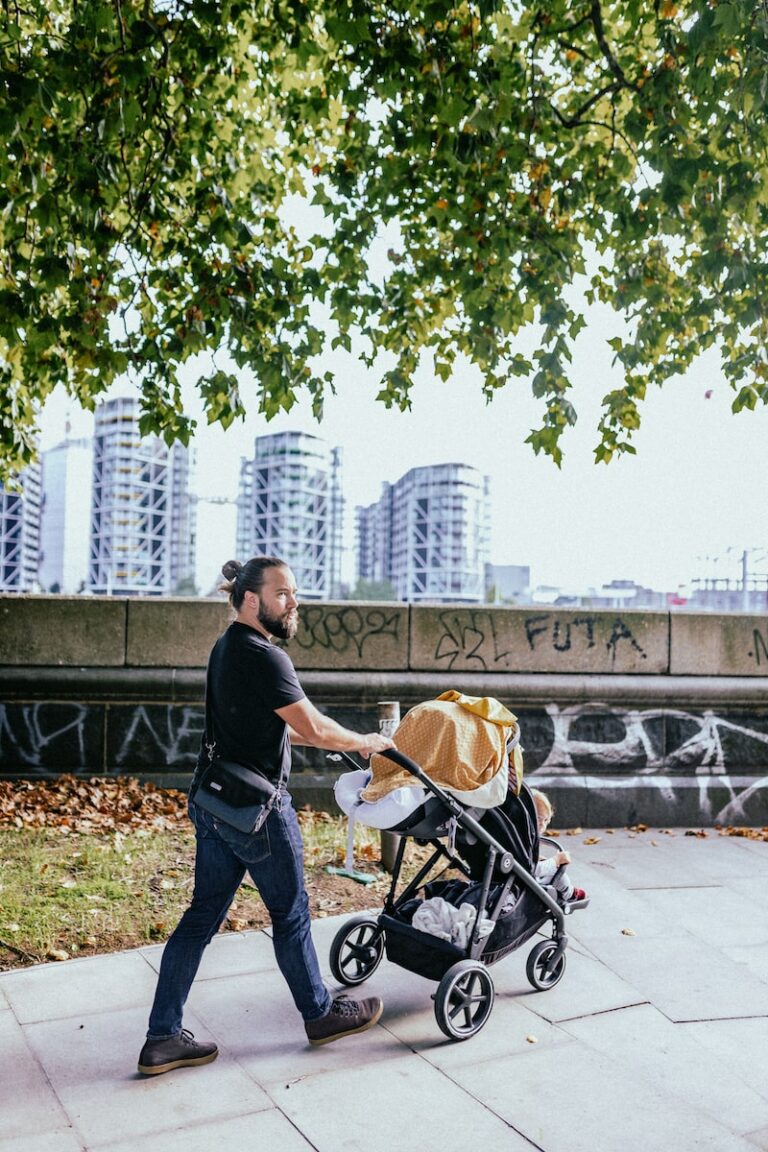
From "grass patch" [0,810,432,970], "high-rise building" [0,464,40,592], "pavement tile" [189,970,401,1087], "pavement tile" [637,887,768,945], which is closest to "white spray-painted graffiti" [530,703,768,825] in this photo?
"pavement tile" [637,887,768,945]

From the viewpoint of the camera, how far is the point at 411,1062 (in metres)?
3.98

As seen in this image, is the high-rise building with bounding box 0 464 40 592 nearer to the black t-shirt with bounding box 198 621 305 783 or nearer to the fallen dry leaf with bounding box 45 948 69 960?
the fallen dry leaf with bounding box 45 948 69 960

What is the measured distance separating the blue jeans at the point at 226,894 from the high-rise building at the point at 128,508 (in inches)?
6445

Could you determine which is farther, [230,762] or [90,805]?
[90,805]

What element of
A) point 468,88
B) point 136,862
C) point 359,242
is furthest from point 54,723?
point 468,88

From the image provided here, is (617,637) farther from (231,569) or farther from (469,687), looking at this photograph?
(231,569)

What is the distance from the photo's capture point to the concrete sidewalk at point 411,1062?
135 inches

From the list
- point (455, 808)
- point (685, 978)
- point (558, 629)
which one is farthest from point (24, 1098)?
point (558, 629)

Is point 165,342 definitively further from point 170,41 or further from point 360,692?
point 360,692

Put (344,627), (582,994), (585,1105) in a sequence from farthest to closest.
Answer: (344,627)
(582,994)
(585,1105)

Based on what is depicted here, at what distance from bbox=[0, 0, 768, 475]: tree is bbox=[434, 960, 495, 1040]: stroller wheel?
4.77m

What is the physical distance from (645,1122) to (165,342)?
6.59m

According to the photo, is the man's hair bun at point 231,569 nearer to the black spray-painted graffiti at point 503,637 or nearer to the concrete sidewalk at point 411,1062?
the concrete sidewalk at point 411,1062

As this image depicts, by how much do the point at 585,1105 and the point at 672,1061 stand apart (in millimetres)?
618
